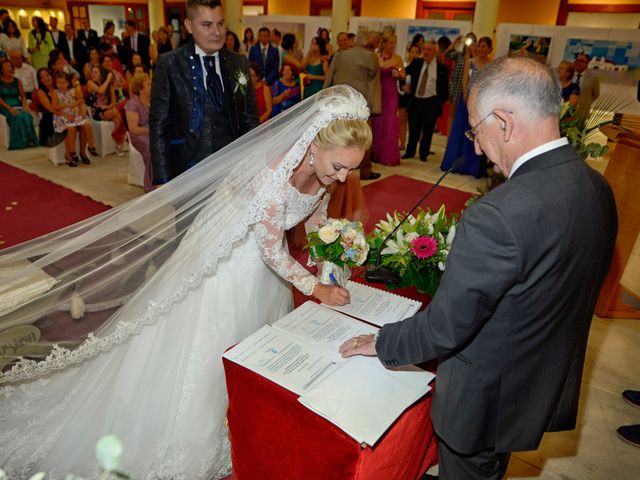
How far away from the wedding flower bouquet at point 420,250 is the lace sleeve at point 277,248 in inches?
14.4

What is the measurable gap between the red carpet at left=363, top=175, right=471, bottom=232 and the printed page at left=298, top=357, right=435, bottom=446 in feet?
12.8

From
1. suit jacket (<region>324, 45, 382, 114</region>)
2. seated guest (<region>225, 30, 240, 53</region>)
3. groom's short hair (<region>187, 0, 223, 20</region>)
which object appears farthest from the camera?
seated guest (<region>225, 30, 240, 53</region>)

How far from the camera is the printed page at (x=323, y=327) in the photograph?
1.71m

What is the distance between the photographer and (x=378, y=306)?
6.51 feet

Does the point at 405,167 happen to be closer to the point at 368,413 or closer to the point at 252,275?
the point at 252,275

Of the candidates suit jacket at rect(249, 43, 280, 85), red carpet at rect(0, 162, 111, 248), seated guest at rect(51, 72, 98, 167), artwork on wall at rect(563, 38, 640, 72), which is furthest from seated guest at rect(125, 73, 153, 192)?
artwork on wall at rect(563, 38, 640, 72)

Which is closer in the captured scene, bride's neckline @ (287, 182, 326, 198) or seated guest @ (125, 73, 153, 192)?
bride's neckline @ (287, 182, 326, 198)

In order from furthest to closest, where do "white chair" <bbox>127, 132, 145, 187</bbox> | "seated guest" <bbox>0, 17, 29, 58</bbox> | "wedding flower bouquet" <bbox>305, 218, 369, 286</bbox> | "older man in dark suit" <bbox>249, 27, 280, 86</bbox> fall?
"seated guest" <bbox>0, 17, 29, 58</bbox>, "older man in dark suit" <bbox>249, 27, 280, 86</bbox>, "white chair" <bbox>127, 132, 145, 187</bbox>, "wedding flower bouquet" <bbox>305, 218, 369, 286</bbox>

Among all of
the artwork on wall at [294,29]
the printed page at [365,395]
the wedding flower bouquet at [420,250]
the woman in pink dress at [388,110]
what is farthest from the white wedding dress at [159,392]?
the artwork on wall at [294,29]

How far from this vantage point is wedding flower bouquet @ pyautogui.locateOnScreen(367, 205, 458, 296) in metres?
2.04

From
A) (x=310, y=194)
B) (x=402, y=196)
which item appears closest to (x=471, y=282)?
(x=310, y=194)

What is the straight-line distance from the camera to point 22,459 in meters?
1.99

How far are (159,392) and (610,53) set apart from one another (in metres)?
9.31

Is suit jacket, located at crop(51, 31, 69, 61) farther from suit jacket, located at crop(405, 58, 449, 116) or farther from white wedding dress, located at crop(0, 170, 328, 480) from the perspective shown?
white wedding dress, located at crop(0, 170, 328, 480)
